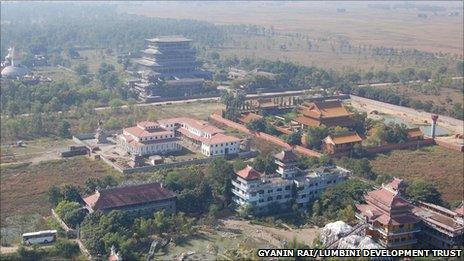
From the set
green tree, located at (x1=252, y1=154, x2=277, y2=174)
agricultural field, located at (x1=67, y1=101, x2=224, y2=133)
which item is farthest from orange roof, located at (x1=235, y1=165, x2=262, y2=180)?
agricultural field, located at (x1=67, y1=101, x2=224, y2=133)

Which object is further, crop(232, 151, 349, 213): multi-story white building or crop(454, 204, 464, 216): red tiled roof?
crop(232, 151, 349, 213): multi-story white building

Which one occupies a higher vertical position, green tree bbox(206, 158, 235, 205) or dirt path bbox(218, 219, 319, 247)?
green tree bbox(206, 158, 235, 205)

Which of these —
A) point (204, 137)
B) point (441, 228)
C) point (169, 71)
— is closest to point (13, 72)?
point (169, 71)

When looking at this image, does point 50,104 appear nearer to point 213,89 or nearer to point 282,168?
point 213,89

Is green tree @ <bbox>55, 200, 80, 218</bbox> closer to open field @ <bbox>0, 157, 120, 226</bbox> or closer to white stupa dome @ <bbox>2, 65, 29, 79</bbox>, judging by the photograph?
open field @ <bbox>0, 157, 120, 226</bbox>

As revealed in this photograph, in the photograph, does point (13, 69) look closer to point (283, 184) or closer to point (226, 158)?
point (226, 158)

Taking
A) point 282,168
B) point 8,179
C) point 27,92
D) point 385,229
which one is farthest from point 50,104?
point 385,229

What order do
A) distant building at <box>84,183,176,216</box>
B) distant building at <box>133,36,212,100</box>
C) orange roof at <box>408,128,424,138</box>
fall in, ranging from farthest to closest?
distant building at <box>133,36,212,100</box> < orange roof at <box>408,128,424,138</box> < distant building at <box>84,183,176,216</box>
